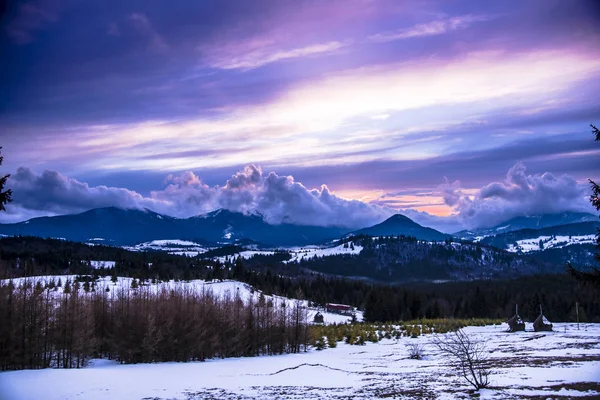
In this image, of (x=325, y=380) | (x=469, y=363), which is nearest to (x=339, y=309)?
(x=325, y=380)

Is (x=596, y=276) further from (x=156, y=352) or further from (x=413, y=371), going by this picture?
(x=156, y=352)

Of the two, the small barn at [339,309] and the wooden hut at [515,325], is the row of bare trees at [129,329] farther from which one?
the small barn at [339,309]

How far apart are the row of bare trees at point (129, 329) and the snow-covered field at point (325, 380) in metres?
2.91

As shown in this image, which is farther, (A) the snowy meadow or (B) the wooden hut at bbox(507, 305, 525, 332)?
(B) the wooden hut at bbox(507, 305, 525, 332)

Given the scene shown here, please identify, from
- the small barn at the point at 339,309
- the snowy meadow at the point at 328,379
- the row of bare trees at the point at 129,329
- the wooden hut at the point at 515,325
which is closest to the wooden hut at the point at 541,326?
the wooden hut at the point at 515,325

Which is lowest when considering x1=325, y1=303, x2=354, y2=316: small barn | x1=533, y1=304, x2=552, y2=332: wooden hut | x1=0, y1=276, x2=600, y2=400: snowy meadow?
x1=325, y1=303, x2=354, y2=316: small barn

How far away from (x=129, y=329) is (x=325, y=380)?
2203 centimetres

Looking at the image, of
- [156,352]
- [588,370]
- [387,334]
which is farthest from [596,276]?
Result: [387,334]

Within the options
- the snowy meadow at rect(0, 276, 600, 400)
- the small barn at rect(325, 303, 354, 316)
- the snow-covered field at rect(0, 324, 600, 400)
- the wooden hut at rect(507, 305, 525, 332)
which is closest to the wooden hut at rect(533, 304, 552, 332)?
the wooden hut at rect(507, 305, 525, 332)

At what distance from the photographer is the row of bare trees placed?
138ft

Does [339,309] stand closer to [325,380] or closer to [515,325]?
[515,325]

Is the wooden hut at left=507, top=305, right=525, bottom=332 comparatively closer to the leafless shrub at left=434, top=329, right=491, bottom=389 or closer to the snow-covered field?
the snow-covered field

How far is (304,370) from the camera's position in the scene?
1539 inches

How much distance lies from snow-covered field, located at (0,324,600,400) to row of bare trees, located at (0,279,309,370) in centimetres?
291
